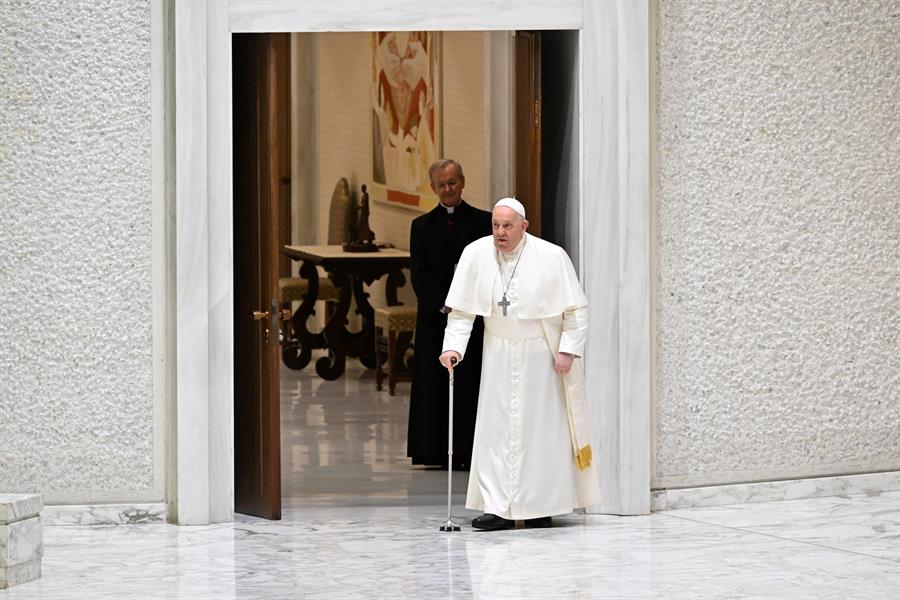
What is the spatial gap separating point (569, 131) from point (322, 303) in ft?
26.9

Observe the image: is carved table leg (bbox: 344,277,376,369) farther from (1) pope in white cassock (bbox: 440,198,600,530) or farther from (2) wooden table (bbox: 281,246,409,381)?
(1) pope in white cassock (bbox: 440,198,600,530)

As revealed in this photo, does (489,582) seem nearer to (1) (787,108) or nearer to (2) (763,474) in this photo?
(2) (763,474)

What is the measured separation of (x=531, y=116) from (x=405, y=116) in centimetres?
614

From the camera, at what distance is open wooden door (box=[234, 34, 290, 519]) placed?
7.96 metres

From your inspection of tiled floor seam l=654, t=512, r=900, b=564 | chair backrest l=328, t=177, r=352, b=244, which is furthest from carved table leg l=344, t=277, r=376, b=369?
tiled floor seam l=654, t=512, r=900, b=564

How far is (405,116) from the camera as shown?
14539 millimetres

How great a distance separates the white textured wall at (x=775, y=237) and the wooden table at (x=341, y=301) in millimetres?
5755

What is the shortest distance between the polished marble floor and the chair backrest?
6.67m

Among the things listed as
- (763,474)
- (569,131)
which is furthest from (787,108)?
(763,474)

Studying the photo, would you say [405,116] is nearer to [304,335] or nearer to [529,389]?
[304,335]

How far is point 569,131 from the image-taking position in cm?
835

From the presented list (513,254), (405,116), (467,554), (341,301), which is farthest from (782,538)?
(405,116)

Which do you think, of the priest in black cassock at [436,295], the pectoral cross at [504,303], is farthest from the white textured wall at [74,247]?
the priest in black cassock at [436,295]

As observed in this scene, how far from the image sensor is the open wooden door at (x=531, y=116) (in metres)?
8.41
